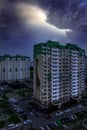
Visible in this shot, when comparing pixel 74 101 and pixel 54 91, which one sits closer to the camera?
pixel 54 91

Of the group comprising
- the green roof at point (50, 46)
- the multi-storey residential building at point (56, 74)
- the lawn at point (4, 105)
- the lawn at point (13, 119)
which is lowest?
the lawn at point (13, 119)

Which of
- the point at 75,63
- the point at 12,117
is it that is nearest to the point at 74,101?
the point at 75,63

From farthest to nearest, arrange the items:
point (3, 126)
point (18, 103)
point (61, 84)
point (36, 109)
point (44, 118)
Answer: point (18, 103) → point (61, 84) → point (36, 109) → point (44, 118) → point (3, 126)

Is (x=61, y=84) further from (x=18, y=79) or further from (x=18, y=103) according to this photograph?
(x=18, y=79)

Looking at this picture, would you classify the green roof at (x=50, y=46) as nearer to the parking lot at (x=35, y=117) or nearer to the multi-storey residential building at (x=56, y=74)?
the multi-storey residential building at (x=56, y=74)

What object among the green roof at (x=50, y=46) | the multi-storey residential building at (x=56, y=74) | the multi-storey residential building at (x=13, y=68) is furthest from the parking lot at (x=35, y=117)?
the multi-storey residential building at (x=13, y=68)

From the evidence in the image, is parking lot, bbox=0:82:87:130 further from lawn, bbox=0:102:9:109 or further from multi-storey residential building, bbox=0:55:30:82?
multi-storey residential building, bbox=0:55:30:82
